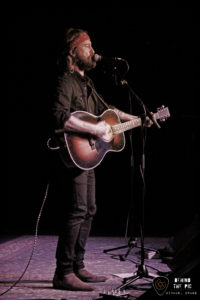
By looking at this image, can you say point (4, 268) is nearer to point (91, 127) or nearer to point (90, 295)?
point (90, 295)

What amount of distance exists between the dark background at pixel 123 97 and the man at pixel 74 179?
2.47 metres

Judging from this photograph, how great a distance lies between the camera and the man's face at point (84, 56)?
302 cm

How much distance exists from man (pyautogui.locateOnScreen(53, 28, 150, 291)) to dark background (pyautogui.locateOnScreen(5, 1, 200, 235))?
247 centimetres

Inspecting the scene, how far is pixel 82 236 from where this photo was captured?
3.01m

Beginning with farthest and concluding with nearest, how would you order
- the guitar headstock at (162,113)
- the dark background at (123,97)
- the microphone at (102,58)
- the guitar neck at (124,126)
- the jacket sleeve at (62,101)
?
the dark background at (123,97) < the guitar headstock at (162,113) < the guitar neck at (124,126) < the microphone at (102,58) < the jacket sleeve at (62,101)

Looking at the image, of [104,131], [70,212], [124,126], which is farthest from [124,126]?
[70,212]

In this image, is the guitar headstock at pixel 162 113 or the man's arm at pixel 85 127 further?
the guitar headstock at pixel 162 113

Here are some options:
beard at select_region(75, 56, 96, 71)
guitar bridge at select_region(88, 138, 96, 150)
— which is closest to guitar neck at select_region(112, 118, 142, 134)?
guitar bridge at select_region(88, 138, 96, 150)

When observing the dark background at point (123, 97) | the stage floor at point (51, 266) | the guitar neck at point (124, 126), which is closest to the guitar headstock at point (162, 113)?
the guitar neck at point (124, 126)

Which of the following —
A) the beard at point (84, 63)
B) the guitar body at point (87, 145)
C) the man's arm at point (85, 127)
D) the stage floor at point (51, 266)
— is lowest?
the stage floor at point (51, 266)

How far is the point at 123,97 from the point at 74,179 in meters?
3.22

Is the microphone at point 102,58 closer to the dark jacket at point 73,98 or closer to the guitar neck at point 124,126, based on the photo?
the dark jacket at point 73,98

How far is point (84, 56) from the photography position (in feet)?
9.92

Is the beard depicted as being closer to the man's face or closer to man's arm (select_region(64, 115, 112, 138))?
the man's face
